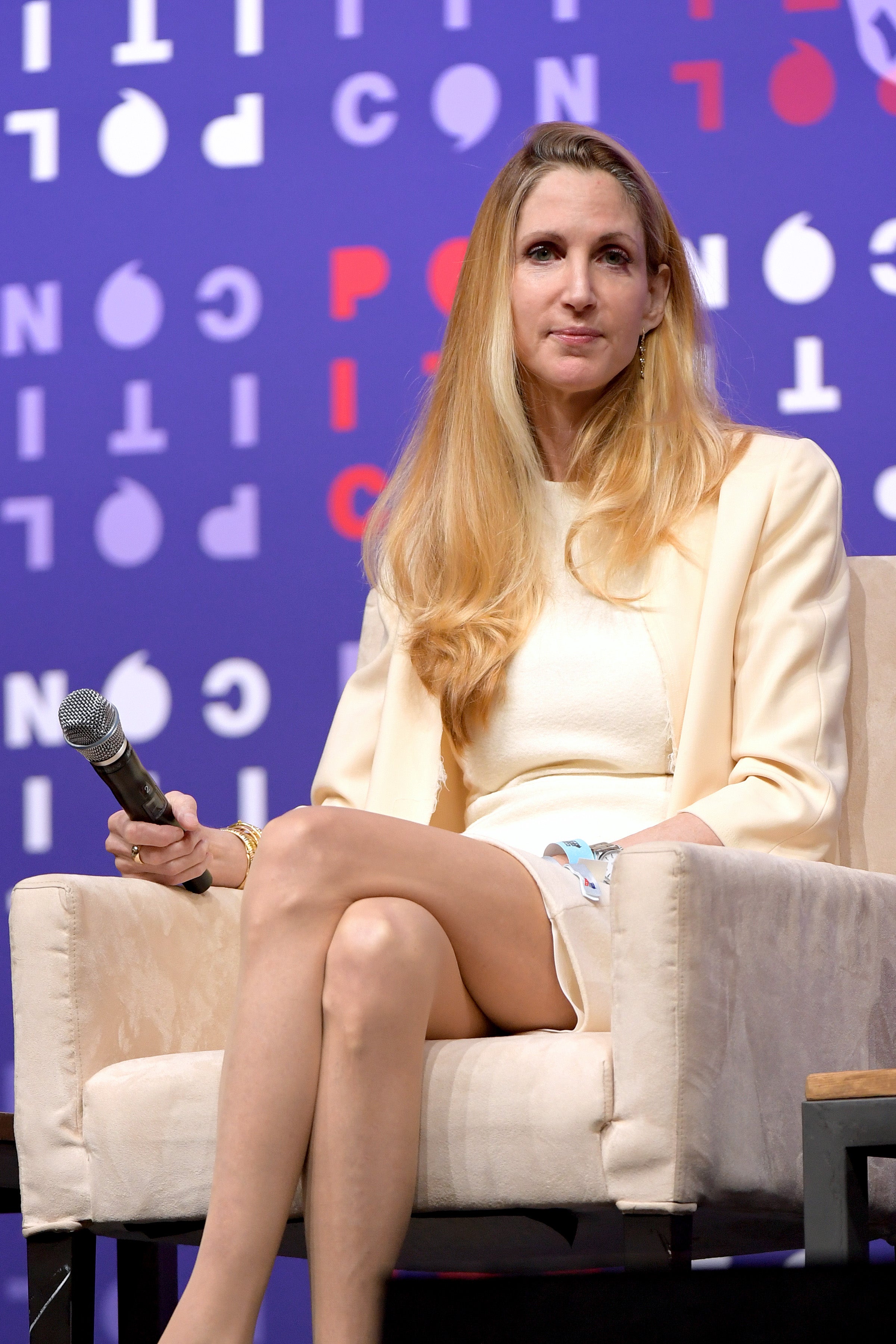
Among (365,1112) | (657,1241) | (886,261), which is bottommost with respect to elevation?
(657,1241)

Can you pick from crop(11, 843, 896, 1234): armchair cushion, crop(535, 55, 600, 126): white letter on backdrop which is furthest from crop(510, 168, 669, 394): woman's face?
crop(11, 843, 896, 1234): armchair cushion

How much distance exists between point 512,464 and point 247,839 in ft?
1.75

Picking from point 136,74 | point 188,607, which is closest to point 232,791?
point 188,607

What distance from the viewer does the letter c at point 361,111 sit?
8.43 ft

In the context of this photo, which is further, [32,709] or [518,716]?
[32,709]

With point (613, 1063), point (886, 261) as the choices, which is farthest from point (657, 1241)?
point (886, 261)

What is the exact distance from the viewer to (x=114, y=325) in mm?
2676

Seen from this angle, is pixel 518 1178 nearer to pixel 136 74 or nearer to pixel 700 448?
pixel 700 448

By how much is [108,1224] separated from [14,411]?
1.45m

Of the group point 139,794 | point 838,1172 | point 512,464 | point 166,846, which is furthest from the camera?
point 512,464

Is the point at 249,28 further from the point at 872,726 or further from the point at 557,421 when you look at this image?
the point at 872,726

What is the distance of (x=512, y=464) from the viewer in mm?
2066

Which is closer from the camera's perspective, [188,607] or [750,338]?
[750,338]

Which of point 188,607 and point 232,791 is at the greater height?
point 188,607
